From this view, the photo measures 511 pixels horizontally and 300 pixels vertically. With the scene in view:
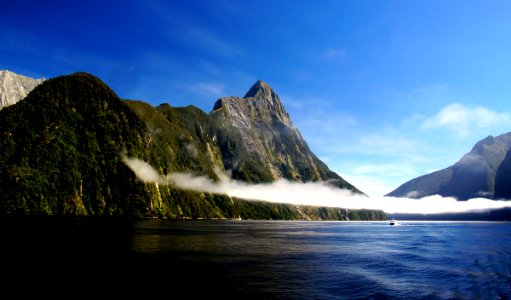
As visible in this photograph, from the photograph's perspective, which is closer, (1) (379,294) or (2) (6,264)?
(1) (379,294)

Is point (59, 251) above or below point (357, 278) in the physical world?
above

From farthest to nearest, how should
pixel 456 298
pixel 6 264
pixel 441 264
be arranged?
pixel 441 264
pixel 6 264
pixel 456 298

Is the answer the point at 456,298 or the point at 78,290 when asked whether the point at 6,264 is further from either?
the point at 456,298

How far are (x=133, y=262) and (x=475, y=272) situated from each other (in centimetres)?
5491

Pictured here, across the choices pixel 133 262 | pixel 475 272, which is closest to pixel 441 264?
pixel 475 272

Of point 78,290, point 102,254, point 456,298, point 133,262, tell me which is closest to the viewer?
point 78,290

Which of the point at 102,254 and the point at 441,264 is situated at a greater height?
the point at 102,254

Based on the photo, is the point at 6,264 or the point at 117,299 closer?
the point at 117,299

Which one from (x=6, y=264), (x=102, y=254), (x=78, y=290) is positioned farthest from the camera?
(x=102, y=254)

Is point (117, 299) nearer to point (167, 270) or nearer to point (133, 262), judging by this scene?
point (167, 270)

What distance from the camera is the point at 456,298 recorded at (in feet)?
123

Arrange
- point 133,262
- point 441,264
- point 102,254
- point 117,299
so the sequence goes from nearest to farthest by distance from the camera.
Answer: point 117,299, point 133,262, point 102,254, point 441,264

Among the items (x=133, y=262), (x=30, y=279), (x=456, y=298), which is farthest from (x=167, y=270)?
(x=456, y=298)

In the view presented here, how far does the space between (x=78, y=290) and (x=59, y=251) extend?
31171 mm
